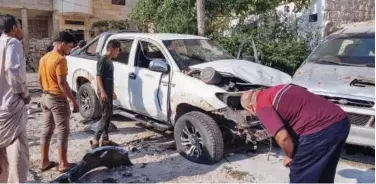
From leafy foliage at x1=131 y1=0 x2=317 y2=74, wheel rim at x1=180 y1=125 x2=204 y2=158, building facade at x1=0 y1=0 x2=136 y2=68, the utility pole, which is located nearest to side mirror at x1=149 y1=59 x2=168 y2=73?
wheel rim at x1=180 y1=125 x2=204 y2=158

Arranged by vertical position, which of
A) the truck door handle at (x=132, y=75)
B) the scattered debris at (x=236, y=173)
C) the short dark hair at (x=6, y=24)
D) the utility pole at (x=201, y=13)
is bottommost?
the scattered debris at (x=236, y=173)

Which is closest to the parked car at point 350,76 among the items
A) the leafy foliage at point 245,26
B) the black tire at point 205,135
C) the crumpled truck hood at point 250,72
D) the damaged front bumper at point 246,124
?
the crumpled truck hood at point 250,72

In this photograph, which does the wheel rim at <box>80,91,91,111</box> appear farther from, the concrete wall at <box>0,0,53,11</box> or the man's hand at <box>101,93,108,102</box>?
the concrete wall at <box>0,0,53,11</box>

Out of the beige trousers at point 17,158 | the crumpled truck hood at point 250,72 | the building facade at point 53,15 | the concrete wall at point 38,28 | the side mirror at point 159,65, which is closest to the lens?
the beige trousers at point 17,158

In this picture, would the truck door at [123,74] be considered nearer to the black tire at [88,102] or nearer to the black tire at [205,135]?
the black tire at [88,102]

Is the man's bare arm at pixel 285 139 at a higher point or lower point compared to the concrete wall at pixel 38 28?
lower

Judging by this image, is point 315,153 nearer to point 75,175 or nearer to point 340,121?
point 340,121

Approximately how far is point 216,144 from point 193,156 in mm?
442

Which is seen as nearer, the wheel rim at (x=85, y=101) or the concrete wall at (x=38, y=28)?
the wheel rim at (x=85, y=101)

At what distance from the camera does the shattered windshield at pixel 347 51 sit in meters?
5.79

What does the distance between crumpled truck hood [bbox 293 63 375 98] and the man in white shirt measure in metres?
3.61

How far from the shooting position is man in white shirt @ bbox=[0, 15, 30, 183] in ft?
11.6

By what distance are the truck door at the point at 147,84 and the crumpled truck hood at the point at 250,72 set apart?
2.00 feet

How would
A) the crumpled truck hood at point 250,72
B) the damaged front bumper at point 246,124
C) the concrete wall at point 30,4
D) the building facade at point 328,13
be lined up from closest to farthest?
the damaged front bumper at point 246,124 → the crumpled truck hood at point 250,72 → the building facade at point 328,13 → the concrete wall at point 30,4
